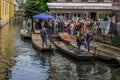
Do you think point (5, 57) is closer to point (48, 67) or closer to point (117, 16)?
point (48, 67)

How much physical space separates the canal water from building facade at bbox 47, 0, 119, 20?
28.7 m

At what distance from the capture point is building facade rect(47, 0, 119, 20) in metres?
66.8

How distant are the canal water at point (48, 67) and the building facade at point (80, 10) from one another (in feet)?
94.2

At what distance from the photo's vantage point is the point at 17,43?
151 feet

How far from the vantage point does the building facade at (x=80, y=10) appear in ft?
219

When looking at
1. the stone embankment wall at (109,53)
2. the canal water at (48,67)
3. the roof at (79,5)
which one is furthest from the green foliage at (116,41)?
the roof at (79,5)

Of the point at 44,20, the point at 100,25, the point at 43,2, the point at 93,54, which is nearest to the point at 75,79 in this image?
the point at 93,54

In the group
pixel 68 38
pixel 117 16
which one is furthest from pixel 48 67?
pixel 117 16

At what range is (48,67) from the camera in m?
29.9

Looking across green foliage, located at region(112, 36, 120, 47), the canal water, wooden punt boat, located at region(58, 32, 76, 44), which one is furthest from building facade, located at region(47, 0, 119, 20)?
the canal water

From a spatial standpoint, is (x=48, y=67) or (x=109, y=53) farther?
(x=109, y=53)

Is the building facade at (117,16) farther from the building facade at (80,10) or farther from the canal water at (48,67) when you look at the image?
the building facade at (80,10)

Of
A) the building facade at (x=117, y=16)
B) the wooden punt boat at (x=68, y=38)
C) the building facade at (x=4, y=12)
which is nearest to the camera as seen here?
the wooden punt boat at (x=68, y=38)

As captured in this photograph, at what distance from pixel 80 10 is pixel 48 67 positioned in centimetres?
3844
